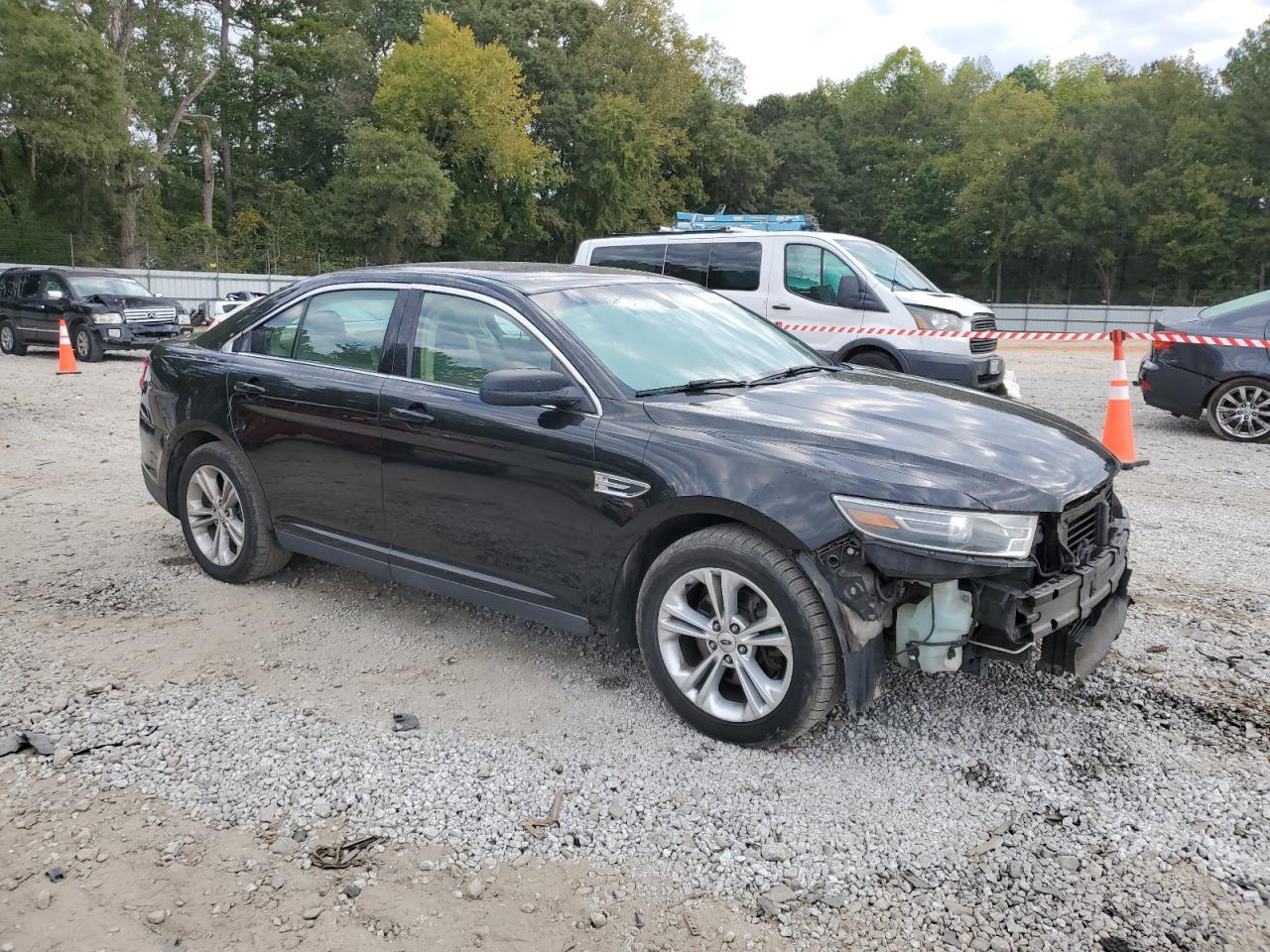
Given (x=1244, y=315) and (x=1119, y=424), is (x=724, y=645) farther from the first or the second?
(x=1244, y=315)

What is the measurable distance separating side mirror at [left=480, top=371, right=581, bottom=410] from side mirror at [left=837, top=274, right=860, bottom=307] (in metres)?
7.36

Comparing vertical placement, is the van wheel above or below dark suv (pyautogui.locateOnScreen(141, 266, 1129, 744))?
above

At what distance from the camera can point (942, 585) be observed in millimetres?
3203

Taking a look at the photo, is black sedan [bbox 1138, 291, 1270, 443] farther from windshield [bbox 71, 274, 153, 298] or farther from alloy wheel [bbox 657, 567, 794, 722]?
windshield [bbox 71, 274, 153, 298]

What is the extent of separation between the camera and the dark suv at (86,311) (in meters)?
17.4

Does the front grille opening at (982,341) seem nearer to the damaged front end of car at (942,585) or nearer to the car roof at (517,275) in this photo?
the car roof at (517,275)

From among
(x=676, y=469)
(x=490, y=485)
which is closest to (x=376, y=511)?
(x=490, y=485)

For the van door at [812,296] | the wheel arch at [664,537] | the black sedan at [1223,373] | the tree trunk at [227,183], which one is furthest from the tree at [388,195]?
the wheel arch at [664,537]

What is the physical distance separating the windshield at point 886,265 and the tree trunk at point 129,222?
33163 mm

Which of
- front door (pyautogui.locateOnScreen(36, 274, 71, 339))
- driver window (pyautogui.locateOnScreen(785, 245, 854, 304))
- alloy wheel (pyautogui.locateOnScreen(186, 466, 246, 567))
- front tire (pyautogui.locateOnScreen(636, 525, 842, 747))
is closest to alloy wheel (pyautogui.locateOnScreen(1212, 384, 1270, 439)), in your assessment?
driver window (pyautogui.locateOnScreen(785, 245, 854, 304))

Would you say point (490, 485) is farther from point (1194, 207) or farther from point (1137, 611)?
point (1194, 207)

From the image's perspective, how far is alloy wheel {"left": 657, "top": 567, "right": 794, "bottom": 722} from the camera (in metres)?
3.36

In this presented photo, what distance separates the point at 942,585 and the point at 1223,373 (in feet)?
25.7

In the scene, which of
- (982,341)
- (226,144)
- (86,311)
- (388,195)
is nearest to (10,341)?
(86,311)
